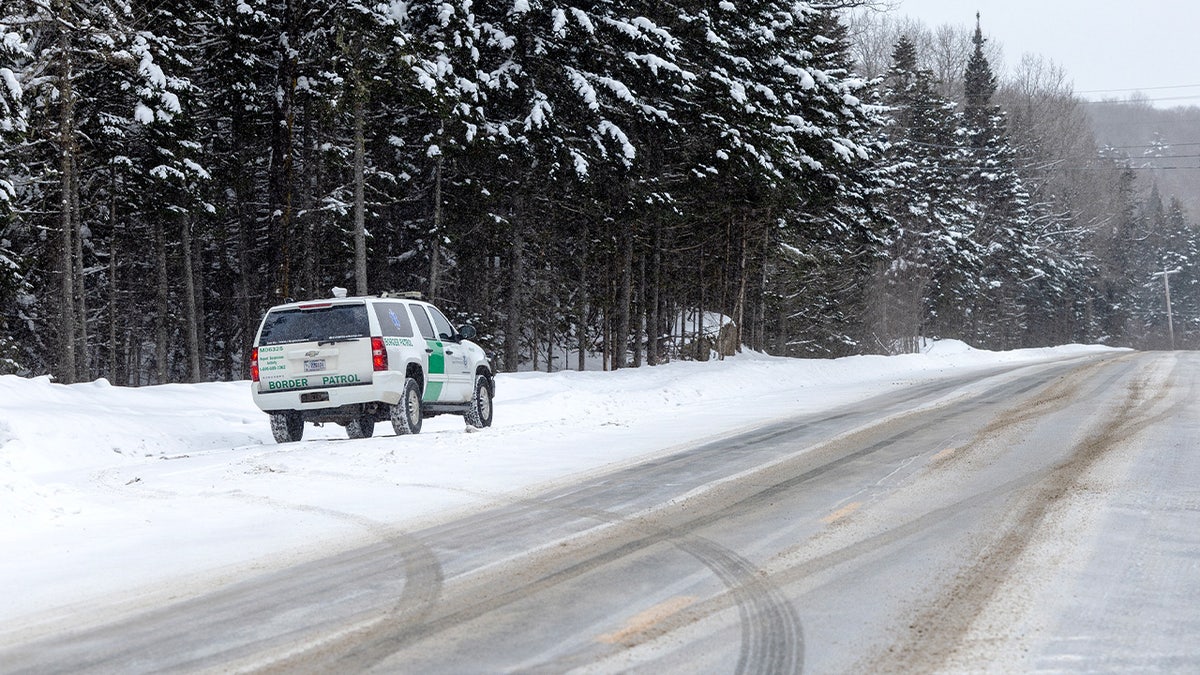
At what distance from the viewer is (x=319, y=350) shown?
42.6ft

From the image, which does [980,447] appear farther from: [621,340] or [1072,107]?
[1072,107]

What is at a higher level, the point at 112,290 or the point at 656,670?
the point at 112,290

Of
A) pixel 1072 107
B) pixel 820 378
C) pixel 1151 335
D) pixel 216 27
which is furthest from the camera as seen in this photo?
pixel 1151 335

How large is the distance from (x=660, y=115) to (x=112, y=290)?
16529mm

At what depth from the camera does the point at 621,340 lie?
1110 inches

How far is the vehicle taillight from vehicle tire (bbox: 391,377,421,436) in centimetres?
54

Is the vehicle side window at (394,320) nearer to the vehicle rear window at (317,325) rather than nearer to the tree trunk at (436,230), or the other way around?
the vehicle rear window at (317,325)

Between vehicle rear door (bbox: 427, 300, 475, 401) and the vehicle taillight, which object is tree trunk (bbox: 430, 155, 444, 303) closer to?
vehicle rear door (bbox: 427, 300, 475, 401)

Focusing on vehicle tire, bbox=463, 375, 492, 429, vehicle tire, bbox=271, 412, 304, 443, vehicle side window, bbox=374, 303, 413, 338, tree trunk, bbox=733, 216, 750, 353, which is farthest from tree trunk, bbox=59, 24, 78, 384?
tree trunk, bbox=733, 216, 750, 353

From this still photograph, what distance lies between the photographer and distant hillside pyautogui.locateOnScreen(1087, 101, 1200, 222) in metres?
177

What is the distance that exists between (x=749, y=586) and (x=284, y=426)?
32.2ft

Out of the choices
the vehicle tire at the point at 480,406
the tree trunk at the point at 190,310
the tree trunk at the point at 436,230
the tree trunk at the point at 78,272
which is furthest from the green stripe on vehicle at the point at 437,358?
the tree trunk at the point at 190,310

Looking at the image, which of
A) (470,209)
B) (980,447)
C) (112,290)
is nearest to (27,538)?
(980,447)

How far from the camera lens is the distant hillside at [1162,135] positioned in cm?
17735
